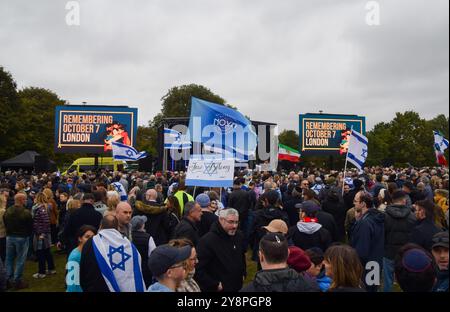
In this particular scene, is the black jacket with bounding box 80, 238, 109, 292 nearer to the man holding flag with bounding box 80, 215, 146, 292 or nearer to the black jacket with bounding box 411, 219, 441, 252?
the man holding flag with bounding box 80, 215, 146, 292

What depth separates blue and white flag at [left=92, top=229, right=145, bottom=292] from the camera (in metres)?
3.77

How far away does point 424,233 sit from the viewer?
5.03 metres

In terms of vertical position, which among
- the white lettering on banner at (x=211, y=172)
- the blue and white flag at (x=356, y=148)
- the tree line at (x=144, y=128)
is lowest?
the white lettering on banner at (x=211, y=172)

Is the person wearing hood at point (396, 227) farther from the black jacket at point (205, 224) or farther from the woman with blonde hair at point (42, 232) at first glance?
the woman with blonde hair at point (42, 232)

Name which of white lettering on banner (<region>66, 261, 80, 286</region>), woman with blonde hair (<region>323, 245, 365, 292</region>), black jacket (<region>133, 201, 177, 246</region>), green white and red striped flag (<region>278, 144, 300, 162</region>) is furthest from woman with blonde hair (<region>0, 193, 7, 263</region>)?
green white and red striped flag (<region>278, 144, 300, 162</region>)

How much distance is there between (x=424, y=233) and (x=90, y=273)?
3888mm

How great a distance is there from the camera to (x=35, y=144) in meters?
48.6

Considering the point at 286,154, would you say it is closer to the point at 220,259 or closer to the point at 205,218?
the point at 205,218

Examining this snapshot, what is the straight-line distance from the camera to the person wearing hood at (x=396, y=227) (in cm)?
555

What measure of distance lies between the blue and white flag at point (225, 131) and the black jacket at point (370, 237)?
13.1 feet

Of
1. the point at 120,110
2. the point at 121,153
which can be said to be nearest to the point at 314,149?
the point at 120,110

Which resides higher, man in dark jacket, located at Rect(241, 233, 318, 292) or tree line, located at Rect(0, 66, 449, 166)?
tree line, located at Rect(0, 66, 449, 166)

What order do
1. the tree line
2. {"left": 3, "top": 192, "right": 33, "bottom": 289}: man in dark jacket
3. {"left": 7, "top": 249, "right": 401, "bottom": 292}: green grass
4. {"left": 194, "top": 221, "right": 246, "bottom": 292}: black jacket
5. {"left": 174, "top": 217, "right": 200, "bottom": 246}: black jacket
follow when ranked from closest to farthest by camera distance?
{"left": 194, "top": 221, "right": 246, "bottom": 292}: black jacket < {"left": 174, "top": 217, "right": 200, "bottom": 246}: black jacket < {"left": 3, "top": 192, "right": 33, "bottom": 289}: man in dark jacket < {"left": 7, "top": 249, "right": 401, "bottom": 292}: green grass < the tree line

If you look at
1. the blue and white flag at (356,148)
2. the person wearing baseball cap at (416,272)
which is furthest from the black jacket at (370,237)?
the blue and white flag at (356,148)
